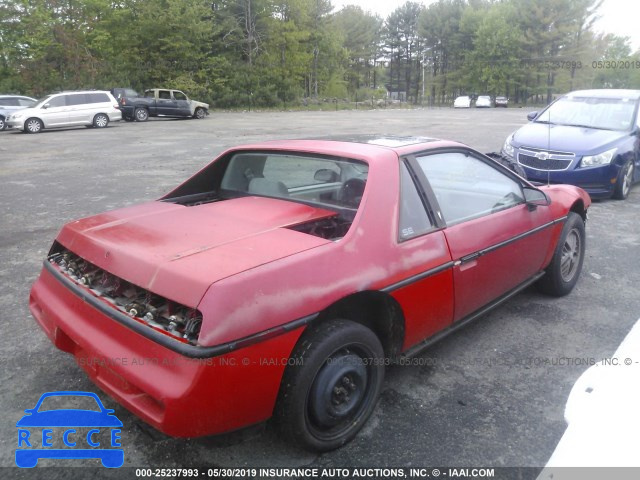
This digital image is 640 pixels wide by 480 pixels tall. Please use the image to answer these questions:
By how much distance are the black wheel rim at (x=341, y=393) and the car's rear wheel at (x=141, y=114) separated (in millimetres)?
25645

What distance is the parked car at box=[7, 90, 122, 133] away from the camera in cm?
1989

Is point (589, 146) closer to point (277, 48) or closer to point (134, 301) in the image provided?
point (134, 301)

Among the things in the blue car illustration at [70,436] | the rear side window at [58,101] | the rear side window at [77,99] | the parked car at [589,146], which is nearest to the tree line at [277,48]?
the parked car at [589,146]

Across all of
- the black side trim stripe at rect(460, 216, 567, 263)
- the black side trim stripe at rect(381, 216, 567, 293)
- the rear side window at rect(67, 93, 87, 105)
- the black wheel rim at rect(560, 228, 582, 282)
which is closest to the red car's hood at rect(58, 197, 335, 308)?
the black side trim stripe at rect(381, 216, 567, 293)

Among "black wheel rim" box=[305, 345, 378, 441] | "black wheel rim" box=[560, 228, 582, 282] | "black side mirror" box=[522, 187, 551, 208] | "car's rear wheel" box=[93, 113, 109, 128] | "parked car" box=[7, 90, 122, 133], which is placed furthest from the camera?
"car's rear wheel" box=[93, 113, 109, 128]

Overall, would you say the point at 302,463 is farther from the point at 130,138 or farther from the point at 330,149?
the point at 130,138

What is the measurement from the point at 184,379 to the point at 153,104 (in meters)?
26.6

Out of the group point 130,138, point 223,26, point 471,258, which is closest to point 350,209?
point 471,258

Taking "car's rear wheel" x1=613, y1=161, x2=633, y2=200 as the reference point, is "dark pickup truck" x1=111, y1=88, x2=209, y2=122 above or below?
above

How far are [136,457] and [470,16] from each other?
75061 mm

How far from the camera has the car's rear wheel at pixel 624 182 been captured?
25.1 feet

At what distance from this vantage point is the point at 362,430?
2586mm

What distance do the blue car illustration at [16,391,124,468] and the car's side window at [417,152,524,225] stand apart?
7.00 ft

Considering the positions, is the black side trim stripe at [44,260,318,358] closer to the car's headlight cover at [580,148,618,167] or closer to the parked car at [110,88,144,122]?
the car's headlight cover at [580,148,618,167]
